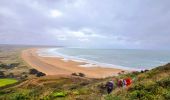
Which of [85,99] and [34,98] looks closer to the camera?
[85,99]

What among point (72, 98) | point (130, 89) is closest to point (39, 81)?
point (72, 98)

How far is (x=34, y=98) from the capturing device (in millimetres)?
17844

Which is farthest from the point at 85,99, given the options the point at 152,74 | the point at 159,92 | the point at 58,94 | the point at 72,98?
the point at 152,74

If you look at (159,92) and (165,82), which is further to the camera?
(165,82)

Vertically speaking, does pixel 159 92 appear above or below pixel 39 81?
above

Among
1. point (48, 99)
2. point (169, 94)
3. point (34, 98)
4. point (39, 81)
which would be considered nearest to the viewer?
point (169, 94)

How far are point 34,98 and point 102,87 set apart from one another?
21.4 feet

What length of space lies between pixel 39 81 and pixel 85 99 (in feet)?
53.0

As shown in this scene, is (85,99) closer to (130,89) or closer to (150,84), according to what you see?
(130,89)

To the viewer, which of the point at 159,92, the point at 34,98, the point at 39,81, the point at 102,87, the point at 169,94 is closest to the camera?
the point at 169,94

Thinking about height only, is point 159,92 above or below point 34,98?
above

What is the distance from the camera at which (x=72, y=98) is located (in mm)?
15883

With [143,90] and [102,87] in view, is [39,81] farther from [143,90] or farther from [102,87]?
[143,90]

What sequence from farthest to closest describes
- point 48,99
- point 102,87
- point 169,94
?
point 102,87 < point 48,99 < point 169,94
